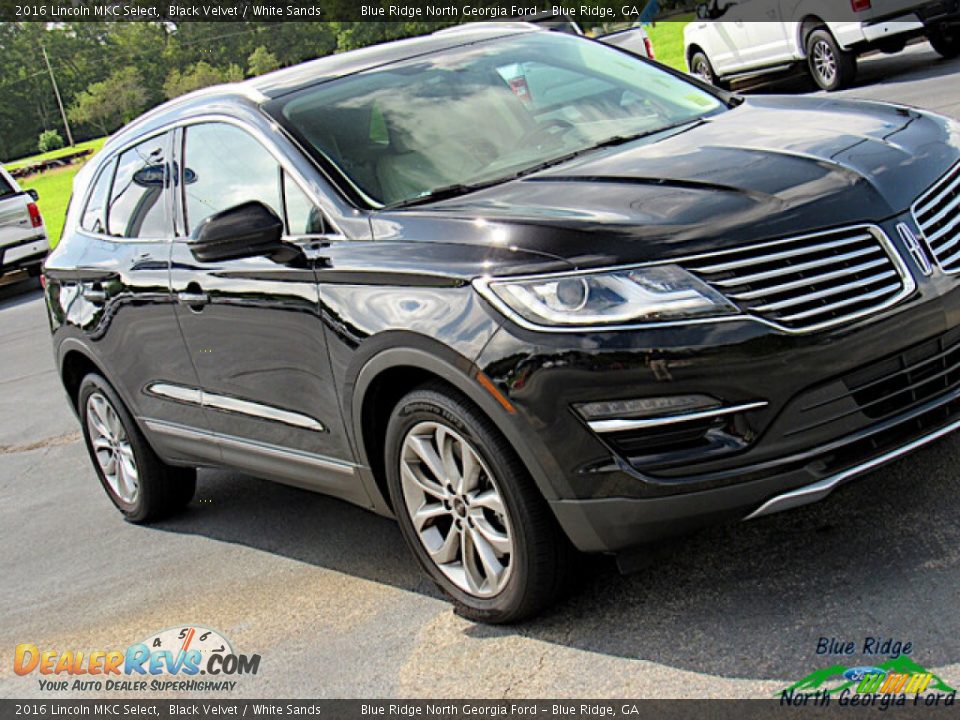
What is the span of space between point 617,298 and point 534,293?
0.24 m

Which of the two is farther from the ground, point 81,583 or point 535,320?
point 535,320

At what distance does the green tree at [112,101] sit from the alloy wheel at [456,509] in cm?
11595

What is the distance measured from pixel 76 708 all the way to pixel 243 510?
6.60ft

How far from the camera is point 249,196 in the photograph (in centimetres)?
522

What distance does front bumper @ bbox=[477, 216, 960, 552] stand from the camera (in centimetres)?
375

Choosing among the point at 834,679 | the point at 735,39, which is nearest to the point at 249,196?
the point at 834,679

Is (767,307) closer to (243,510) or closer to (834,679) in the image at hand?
(834,679)

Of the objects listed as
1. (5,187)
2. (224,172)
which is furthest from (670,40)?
(224,172)

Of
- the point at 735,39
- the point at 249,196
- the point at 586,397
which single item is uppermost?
the point at 249,196

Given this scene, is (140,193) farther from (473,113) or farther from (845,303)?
(845,303)

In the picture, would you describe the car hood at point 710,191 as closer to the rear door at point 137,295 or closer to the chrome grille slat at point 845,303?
the chrome grille slat at point 845,303

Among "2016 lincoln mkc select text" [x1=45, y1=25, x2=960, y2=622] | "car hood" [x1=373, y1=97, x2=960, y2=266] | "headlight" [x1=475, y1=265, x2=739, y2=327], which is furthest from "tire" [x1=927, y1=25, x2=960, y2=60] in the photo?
"headlight" [x1=475, y1=265, x2=739, y2=327]

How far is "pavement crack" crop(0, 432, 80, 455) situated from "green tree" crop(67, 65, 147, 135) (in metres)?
111

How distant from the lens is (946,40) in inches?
720
